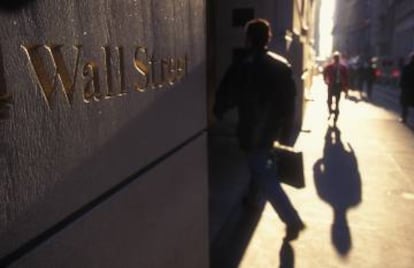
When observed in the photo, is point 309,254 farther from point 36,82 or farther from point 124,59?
point 36,82

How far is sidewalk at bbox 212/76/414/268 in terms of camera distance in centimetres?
418

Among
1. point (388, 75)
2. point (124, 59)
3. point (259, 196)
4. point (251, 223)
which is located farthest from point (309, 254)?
point (388, 75)

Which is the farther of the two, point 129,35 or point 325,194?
point 325,194

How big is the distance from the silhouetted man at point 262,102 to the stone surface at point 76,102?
194 centimetres

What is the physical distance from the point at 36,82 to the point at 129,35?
2.34 ft

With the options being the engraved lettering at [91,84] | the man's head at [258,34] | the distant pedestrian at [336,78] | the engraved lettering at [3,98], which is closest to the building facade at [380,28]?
the distant pedestrian at [336,78]

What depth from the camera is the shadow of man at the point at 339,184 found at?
15.5ft

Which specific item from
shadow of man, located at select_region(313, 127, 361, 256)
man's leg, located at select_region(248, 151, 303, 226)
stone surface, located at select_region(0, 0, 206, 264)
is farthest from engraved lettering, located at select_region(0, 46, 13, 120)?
shadow of man, located at select_region(313, 127, 361, 256)

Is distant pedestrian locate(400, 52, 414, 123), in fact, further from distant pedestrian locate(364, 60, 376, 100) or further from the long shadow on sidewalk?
distant pedestrian locate(364, 60, 376, 100)

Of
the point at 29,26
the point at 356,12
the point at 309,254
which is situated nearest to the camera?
the point at 29,26

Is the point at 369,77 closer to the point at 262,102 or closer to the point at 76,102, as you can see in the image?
the point at 262,102

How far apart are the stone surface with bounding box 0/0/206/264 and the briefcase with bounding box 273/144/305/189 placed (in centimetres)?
239

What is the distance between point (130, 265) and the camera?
2133 millimetres

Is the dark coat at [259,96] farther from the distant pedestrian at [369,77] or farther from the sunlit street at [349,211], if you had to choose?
the distant pedestrian at [369,77]
